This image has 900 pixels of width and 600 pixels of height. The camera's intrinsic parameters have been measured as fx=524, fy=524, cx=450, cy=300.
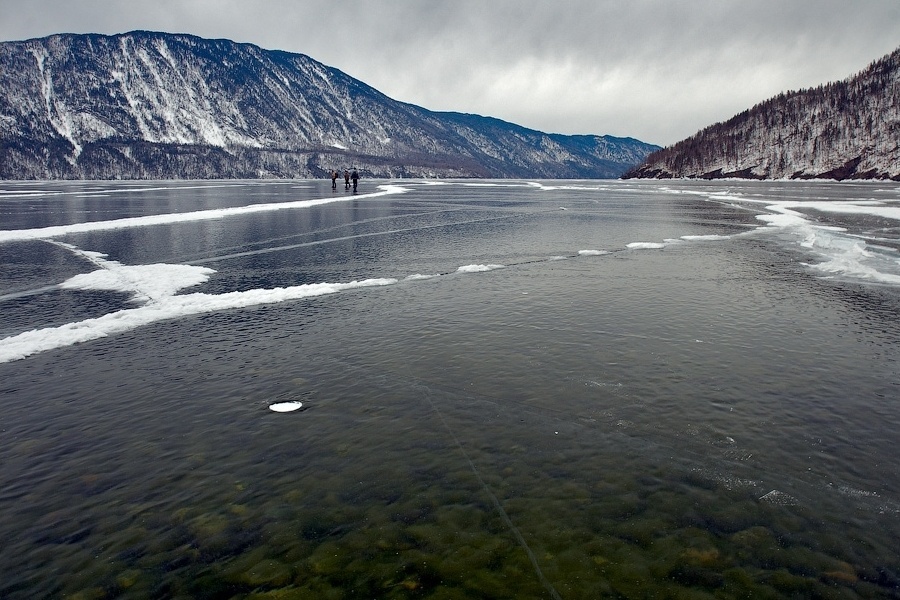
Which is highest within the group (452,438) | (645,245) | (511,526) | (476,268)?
(645,245)

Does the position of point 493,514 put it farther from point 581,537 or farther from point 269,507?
point 269,507

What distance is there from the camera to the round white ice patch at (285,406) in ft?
35.6

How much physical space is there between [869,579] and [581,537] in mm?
3302

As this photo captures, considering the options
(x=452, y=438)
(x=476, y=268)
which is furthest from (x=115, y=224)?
(x=452, y=438)

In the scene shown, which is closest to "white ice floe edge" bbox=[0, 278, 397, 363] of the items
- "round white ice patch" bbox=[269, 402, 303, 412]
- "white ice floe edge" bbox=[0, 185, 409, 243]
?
"round white ice patch" bbox=[269, 402, 303, 412]

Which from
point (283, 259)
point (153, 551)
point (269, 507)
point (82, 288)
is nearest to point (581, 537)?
point (269, 507)

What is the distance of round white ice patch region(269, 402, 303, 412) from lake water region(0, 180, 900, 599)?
2.5 inches

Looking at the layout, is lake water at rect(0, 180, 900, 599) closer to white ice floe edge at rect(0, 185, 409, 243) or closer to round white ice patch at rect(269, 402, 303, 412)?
round white ice patch at rect(269, 402, 303, 412)

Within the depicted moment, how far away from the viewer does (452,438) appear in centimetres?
961

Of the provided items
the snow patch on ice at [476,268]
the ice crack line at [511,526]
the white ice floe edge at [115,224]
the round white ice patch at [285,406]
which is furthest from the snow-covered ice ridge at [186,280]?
the ice crack line at [511,526]

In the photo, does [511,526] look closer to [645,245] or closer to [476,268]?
[476,268]

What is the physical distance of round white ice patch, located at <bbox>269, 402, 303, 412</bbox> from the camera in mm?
10836

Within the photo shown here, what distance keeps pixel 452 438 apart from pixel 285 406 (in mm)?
3761

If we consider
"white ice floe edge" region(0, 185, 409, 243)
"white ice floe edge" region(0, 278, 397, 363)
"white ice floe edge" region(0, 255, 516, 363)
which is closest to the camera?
"white ice floe edge" region(0, 278, 397, 363)
